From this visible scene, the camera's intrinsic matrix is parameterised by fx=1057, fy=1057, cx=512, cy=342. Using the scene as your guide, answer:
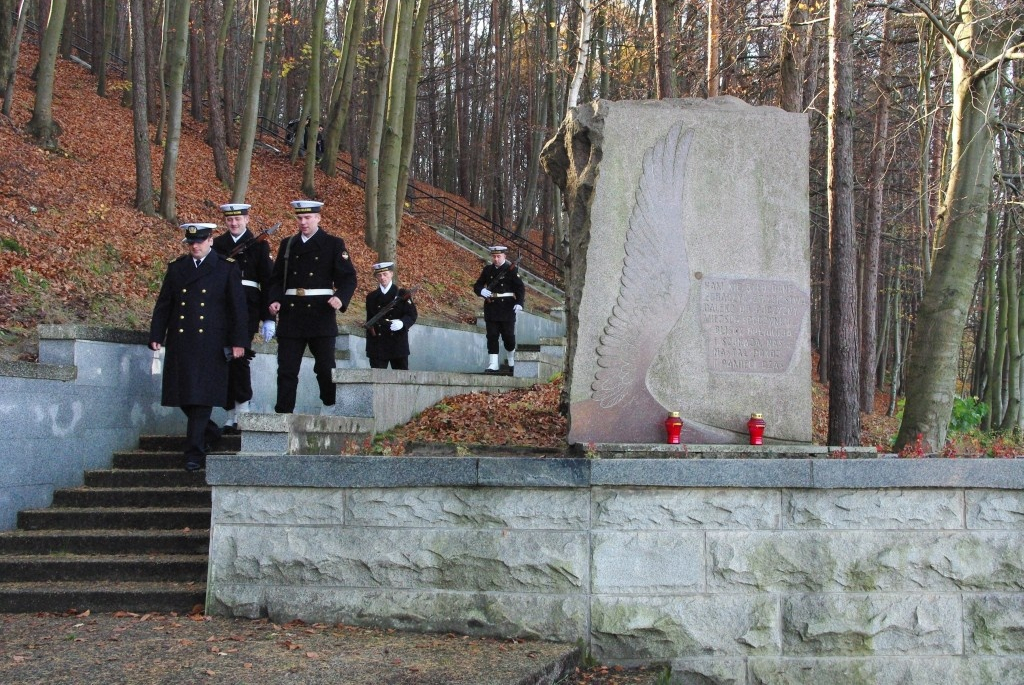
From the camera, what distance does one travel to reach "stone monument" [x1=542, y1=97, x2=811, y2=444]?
776 cm

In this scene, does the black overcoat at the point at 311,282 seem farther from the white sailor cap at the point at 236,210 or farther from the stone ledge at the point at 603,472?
the stone ledge at the point at 603,472

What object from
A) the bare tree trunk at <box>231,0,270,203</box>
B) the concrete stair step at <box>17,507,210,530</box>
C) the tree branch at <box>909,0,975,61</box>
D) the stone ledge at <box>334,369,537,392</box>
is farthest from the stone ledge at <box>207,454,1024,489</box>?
the bare tree trunk at <box>231,0,270,203</box>

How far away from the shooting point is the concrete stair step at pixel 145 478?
8516 millimetres

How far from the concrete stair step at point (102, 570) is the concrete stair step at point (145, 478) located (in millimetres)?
1315

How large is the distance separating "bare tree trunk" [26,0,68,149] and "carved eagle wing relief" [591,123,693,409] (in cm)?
1530

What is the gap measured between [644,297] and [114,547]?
13.9 ft

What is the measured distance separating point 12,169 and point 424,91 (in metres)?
29.5

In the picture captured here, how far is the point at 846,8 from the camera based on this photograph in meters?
10.8

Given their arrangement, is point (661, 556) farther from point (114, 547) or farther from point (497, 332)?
point (497, 332)

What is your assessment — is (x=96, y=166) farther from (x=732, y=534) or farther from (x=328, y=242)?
(x=732, y=534)

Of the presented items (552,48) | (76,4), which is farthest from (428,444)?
(76,4)

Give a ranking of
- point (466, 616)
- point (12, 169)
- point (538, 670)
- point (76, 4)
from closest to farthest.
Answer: point (538, 670)
point (466, 616)
point (12, 169)
point (76, 4)

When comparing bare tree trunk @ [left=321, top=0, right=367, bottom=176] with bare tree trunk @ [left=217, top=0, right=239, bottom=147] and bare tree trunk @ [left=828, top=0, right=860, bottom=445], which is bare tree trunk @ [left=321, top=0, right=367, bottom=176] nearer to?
bare tree trunk @ [left=217, top=0, right=239, bottom=147]

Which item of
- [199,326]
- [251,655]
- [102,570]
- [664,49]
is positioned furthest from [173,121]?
[251,655]
